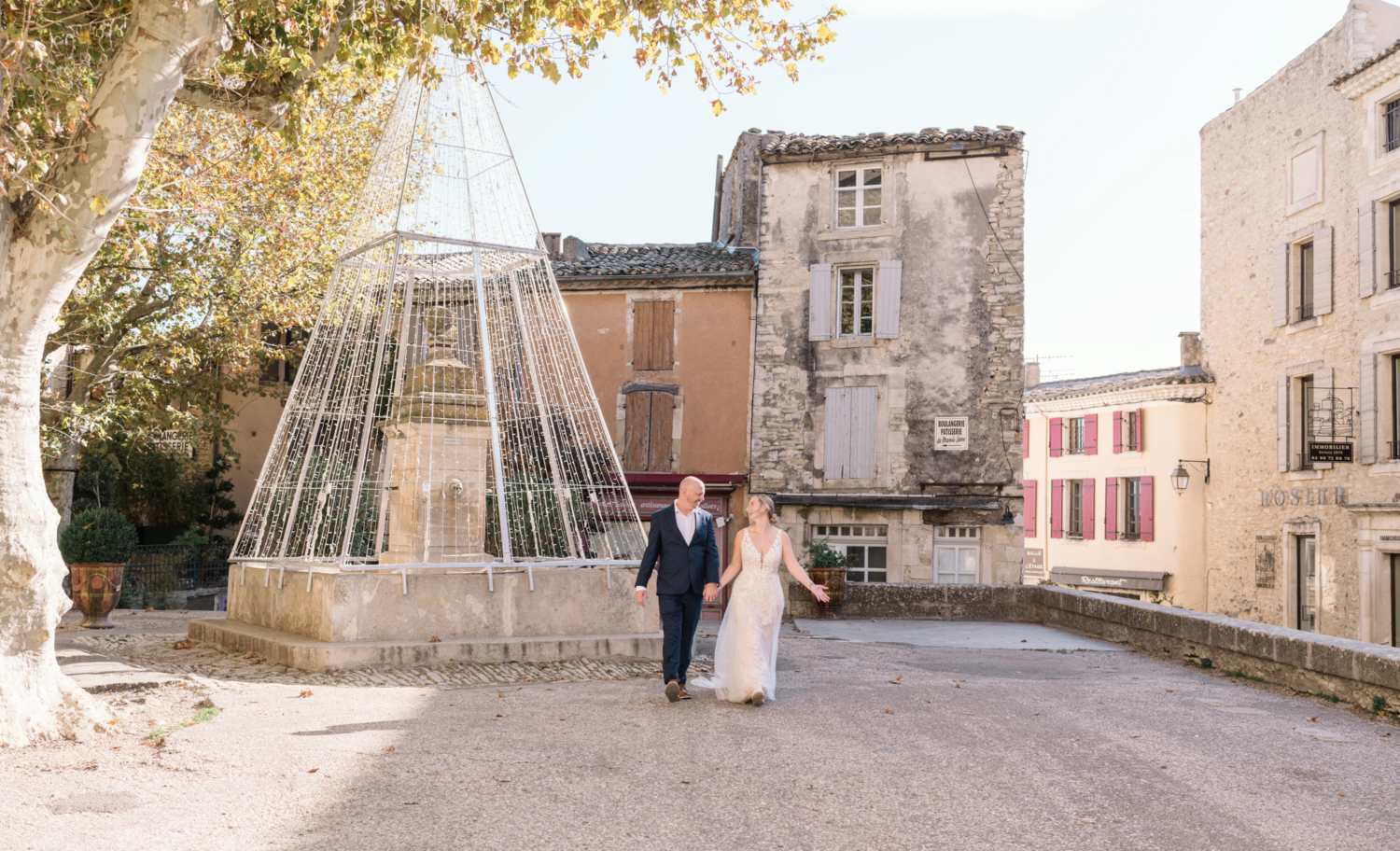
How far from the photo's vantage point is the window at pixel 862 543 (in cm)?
2331

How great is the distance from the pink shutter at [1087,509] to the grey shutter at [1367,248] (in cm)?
1262

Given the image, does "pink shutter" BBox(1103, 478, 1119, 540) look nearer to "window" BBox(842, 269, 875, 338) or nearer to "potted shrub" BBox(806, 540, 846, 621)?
"window" BBox(842, 269, 875, 338)

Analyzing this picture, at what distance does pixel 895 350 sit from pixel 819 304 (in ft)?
6.04

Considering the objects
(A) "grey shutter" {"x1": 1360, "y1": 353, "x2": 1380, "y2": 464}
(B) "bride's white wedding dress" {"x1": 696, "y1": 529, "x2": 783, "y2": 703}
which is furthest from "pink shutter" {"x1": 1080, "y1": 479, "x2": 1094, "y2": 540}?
(B) "bride's white wedding dress" {"x1": 696, "y1": 529, "x2": 783, "y2": 703}

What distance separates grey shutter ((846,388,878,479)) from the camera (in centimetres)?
2339

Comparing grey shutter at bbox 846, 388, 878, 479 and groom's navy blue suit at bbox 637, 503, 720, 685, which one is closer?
groom's navy blue suit at bbox 637, 503, 720, 685

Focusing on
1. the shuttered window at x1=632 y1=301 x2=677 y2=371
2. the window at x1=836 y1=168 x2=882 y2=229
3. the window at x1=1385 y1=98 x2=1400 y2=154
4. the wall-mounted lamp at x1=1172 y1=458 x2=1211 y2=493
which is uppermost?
the window at x1=1385 y1=98 x2=1400 y2=154

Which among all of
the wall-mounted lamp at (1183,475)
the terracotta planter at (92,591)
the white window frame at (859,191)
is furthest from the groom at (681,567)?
the wall-mounted lamp at (1183,475)

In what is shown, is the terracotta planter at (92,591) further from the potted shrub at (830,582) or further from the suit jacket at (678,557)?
the potted shrub at (830,582)

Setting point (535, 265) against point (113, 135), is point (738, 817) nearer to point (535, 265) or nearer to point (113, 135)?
point (113, 135)

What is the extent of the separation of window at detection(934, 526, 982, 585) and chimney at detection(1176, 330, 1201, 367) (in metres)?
11.0

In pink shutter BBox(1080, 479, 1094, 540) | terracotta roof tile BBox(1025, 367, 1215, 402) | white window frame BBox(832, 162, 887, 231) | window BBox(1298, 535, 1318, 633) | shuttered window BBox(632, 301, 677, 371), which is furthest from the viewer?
pink shutter BBox(1080, 479, 1094, 540)

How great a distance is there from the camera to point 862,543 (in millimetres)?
23375

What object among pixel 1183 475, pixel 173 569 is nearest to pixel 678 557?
pixel 173 569
